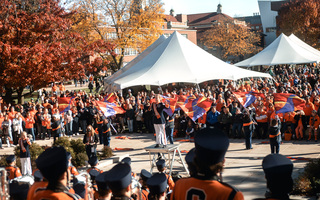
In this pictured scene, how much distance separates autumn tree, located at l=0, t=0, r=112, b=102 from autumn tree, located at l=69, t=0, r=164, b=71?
13.8m

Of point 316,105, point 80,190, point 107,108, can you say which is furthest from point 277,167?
point 316,105

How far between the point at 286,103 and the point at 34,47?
14988 millimetres

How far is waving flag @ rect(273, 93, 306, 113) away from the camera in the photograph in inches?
573

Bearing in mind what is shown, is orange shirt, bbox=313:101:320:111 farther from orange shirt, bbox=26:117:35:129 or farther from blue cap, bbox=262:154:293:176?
orange shirt, bbox=26:117:35:129

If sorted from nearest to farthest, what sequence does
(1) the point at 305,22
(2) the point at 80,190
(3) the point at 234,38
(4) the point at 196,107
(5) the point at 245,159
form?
(2) the point at 80,190 → (5) the point at 245,159 → (4) the point at 196,107 → (1) the point at 305,22 → (3) the point at 234,38

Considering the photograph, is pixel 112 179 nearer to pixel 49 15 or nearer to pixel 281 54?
pixel 49 15

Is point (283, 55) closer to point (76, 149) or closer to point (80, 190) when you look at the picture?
point (76, 149)

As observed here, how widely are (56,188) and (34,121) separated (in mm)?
17997

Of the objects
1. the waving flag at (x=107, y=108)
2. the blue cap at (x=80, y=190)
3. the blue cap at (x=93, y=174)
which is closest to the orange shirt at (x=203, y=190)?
the blue cap at (x=80, y=190)

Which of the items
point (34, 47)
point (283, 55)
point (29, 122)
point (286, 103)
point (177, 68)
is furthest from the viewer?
point (283, 55)

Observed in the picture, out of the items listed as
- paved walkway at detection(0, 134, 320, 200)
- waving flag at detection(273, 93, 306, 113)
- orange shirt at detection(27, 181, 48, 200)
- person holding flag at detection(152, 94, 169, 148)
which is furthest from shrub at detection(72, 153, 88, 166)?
orange shirt at detection(27, 181, 48, 200)

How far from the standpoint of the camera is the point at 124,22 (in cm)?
4034

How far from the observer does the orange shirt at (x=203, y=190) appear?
9.88ft

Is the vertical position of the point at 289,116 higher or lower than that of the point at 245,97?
lower
